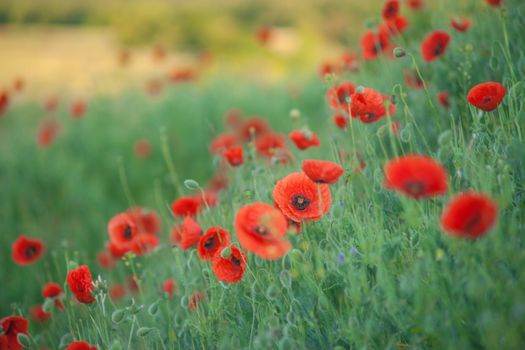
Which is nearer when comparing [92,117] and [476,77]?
[476,77]

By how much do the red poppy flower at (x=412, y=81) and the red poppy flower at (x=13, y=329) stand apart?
6.47ft

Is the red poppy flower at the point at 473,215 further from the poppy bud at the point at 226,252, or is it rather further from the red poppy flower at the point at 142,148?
the red poppy flower at the point at 142,148

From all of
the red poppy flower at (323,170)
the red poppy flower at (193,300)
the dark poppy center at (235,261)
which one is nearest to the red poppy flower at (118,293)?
the red poppy flower at (193,300)

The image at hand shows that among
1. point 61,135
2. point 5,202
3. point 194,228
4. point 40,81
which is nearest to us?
point 194,228

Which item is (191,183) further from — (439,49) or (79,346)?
(439,49)

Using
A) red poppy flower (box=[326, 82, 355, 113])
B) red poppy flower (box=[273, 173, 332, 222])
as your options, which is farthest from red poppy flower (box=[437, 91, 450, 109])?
red poppy flower (box=[273, 173, 332, 222])

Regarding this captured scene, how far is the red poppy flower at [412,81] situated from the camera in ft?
7.74

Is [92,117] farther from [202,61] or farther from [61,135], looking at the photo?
[202,61]

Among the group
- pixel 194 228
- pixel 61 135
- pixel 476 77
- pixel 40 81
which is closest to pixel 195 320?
pixel 194 228

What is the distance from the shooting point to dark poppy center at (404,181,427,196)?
106cm

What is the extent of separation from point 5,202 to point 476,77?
3.50 metres

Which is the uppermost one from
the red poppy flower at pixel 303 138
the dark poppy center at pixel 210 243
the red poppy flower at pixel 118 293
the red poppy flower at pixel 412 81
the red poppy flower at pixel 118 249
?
the red poppy flower at pixel 412 81

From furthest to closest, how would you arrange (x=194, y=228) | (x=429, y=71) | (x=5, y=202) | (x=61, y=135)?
(x=61, y=135)
(x=5, y=202)
(x=429, y=71)
(x=194, y=228)

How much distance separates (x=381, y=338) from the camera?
4.08 ft
